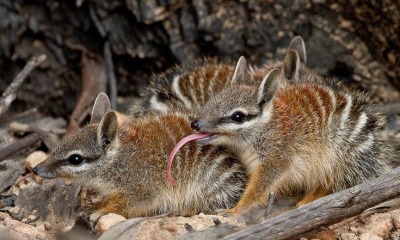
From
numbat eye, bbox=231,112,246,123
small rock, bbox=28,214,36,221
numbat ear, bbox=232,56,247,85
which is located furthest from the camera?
numbat ear, bbox=232,56,247,85

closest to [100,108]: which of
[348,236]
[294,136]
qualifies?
[294,136]

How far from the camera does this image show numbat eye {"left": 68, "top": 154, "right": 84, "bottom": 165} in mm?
5930

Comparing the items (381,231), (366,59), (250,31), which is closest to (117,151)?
(381,231)

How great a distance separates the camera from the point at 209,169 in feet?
19.9

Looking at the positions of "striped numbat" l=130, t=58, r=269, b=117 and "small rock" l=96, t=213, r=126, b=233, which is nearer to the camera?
"small rock" l=96, t=213, r=126, b=233

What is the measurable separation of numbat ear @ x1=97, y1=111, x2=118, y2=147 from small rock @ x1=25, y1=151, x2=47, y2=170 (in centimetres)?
116

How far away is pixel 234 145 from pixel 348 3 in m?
2.48

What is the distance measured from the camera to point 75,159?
5.95 m

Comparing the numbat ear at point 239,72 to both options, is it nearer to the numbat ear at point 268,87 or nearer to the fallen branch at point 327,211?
the numbat ear at point 268,87

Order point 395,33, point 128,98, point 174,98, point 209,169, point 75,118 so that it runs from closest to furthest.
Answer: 1. point 209,169
2. point 174,98
3. point 395,33
4. point 75,118
5. point 128,98

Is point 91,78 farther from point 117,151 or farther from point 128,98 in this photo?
point 117,151

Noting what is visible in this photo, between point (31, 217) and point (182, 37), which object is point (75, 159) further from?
point (182, 37)

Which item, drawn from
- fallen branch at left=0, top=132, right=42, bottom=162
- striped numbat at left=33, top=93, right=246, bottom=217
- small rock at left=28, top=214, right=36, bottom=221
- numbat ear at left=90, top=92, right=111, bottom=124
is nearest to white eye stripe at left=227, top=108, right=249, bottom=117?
striped numbat at left=33, top=93, right=246, bottom=217

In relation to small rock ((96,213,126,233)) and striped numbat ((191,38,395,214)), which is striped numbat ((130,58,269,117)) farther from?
small rock ((96,213,126,233))
